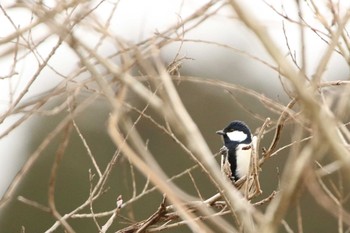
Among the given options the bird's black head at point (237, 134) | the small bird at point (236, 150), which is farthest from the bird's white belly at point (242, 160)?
the bird's black head at point (237, 134)

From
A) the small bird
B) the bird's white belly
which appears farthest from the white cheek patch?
the bird's white belly

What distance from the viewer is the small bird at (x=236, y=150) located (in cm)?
691

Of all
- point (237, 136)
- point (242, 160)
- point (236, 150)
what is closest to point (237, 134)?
point (237, 136)

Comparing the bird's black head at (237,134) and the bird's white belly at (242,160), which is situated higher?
the bird's black head at (237,134)

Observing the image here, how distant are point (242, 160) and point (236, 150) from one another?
0.22m

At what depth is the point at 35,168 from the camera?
16500 millimetres

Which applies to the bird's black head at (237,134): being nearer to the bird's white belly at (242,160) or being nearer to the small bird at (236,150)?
the small bird at (236,150)

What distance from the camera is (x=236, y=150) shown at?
7.32 meters

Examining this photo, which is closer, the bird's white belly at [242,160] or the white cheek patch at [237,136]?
the bird's white belly at [242,160]

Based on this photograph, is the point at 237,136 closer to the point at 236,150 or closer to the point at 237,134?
the point at 237,134

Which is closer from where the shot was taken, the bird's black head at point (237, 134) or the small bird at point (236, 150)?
the small bird at point (236, 150)

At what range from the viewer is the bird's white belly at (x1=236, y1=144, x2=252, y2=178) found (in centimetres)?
693

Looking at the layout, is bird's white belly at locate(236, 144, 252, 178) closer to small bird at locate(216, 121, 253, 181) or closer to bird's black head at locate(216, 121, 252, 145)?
small bird at locate(216, 121, 253, 181)

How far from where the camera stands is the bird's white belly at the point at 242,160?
693 centimetres
